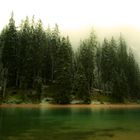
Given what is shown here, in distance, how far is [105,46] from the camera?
94.4 meters

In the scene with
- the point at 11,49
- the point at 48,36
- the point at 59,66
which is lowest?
the point at 59,66

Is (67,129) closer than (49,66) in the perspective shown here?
Yes

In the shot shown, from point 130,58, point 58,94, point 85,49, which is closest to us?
point 58,94

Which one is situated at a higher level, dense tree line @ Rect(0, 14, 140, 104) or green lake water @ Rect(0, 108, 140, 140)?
dense tree line @ Rect(0, 14, 140, 104)

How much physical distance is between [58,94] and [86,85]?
973 cm

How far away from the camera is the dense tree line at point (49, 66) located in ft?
218

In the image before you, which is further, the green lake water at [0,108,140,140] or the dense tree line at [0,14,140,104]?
the dense tree line at [0,14,140,104]

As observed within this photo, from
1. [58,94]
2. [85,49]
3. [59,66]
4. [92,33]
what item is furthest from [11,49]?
[92,33]

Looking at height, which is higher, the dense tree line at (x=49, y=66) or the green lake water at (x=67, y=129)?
the dense tree line at (x=49, y=66)

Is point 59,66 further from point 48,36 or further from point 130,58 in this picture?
point 130,58

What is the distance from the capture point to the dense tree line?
2614 inches

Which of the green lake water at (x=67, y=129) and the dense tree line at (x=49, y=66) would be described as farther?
the dense tree line at (x=49, y=66)

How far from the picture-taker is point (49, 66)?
79312 mm

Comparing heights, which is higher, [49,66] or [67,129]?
[49,66]
